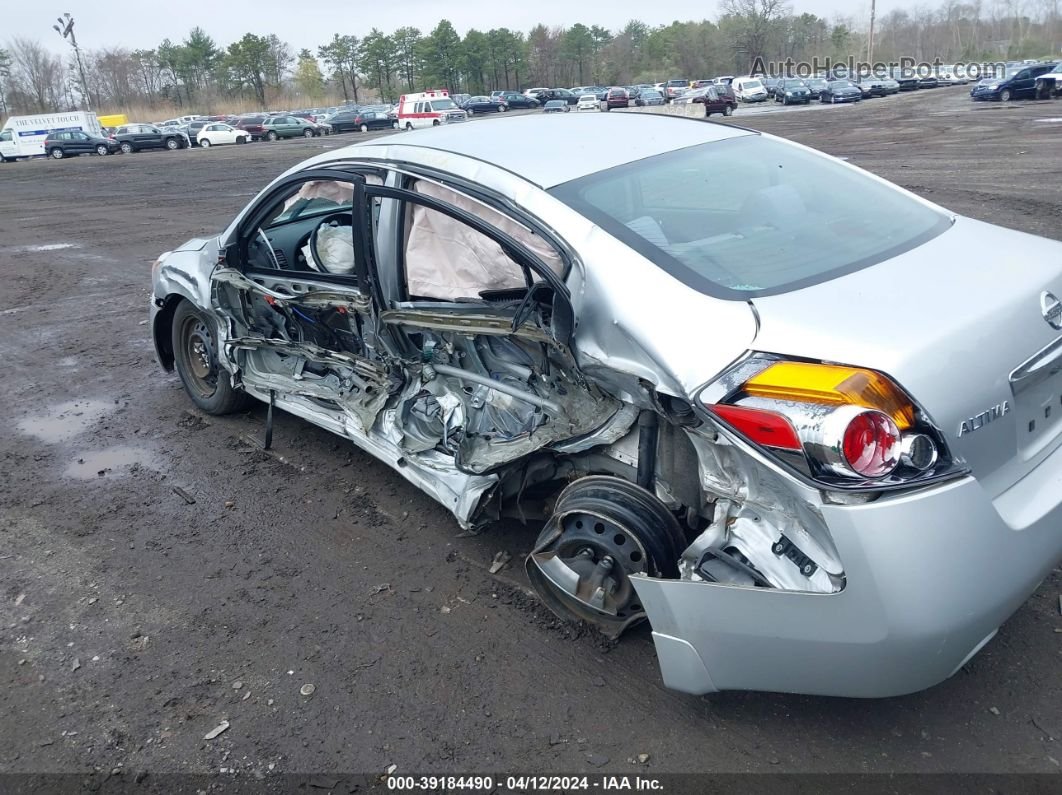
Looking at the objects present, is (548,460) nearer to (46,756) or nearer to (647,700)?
(647,700)

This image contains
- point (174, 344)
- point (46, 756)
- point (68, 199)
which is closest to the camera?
point (46, 756)

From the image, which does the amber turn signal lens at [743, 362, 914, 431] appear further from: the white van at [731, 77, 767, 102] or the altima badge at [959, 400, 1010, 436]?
the white van at [731, 77, 767, 102]

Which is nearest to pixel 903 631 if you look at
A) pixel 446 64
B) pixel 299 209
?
pixel 299 209

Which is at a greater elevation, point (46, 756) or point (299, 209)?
point (299, 209)

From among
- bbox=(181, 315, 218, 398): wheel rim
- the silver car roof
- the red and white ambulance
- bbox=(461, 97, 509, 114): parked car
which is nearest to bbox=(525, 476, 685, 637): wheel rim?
the silver car roof

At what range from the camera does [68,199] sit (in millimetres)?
21391

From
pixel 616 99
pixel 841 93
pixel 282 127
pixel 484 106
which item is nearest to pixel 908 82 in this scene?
pixel 841 93

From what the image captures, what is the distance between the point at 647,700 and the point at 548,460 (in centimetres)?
93

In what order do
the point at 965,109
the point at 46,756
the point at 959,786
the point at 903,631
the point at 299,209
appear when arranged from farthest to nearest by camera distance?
the point at 965,109, the point at 299,209, the point at 46,756, the point at 959,786, the point at 903,631

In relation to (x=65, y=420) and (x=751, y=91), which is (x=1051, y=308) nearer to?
(x=65, y=420)

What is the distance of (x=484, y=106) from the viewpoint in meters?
59.5

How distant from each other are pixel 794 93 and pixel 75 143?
121 ft

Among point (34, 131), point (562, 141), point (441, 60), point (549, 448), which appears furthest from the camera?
point (441, 60)

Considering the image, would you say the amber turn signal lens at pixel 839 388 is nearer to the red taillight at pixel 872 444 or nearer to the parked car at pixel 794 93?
the red taillight at pixel 872 444
